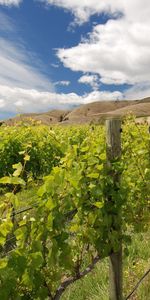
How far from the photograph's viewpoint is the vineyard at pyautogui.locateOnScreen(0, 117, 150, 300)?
2754 millimetres

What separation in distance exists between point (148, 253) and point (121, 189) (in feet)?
9.09

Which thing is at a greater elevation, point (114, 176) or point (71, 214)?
point (114, 176)

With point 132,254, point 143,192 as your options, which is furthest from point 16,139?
point 143,192

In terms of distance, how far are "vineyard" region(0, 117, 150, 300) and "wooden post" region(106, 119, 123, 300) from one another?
0.04 ft

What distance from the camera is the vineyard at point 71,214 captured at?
2754mm

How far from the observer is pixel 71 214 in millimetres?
3795

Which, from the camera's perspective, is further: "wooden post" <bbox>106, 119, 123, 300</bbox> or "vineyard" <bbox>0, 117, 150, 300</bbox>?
"wooden post" <bbox>106, 119, 123, 300</bbox>

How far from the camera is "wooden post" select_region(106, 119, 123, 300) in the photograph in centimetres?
389

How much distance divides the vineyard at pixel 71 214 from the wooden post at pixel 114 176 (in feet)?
0.04

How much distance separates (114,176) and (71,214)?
1.70 ft

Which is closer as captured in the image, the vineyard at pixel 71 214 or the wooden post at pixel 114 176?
the vineyard at pixel 71 214

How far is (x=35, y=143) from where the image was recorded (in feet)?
42.7

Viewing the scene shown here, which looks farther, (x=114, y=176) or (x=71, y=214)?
(x=114, y=176)

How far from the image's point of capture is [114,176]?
3906mm
